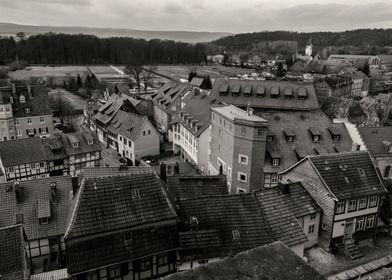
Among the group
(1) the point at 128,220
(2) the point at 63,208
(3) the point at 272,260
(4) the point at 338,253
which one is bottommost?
(4) the point at 338,253

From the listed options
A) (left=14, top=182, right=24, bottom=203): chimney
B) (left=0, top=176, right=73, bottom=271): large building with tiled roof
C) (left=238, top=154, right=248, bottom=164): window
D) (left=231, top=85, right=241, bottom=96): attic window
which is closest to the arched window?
(left=238, top=154, right=248, bottom=164): window

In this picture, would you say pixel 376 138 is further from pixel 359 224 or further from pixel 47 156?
pixel 47 156

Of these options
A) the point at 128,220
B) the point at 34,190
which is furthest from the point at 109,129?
the point at 128,220

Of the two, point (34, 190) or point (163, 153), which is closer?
point (34, 190)

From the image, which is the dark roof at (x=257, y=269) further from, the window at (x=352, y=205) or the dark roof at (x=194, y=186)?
the window at (x=352, y=205)

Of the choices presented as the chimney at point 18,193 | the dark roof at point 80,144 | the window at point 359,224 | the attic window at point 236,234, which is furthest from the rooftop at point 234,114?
the chimney at point 18,193

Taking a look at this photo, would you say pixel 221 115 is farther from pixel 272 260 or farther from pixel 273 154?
pixel 272 260
